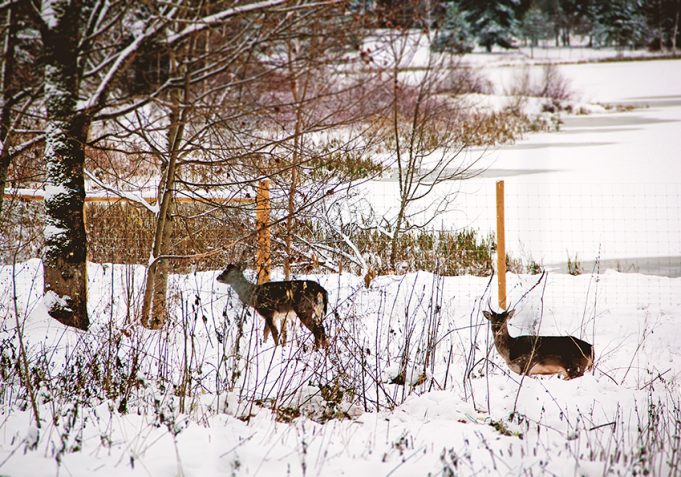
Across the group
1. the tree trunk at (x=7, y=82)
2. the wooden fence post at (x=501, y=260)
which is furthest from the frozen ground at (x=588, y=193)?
the tree trunk at (x=7, y=82)

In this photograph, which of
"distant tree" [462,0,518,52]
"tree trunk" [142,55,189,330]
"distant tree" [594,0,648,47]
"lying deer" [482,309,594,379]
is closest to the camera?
"lying deer" [482,309,594,379]

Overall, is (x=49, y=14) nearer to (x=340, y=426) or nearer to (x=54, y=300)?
(x=54, y=300)

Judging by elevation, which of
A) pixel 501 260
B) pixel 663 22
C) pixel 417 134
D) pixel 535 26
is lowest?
pixel 501 260

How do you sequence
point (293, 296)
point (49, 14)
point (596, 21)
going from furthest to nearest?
point (596, 21) → point (293, 296) → point (49, 14)

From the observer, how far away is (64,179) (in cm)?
480

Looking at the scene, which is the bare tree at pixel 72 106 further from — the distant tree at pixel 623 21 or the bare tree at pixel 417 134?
the distant tree at pixel 623 21

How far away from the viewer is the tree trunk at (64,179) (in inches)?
176

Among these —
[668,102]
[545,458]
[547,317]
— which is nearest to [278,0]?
[545,458]

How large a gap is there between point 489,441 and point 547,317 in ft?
11.8

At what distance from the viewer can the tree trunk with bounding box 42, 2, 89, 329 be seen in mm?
4465

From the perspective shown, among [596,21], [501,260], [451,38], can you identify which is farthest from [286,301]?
[596,21]

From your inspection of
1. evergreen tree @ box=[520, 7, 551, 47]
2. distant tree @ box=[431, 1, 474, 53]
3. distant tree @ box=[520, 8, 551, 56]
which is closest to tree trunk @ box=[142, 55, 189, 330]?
distant tree @ box=[431, 1, 474, 53]

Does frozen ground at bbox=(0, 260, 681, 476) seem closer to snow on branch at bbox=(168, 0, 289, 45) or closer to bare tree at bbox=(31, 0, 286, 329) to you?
bare tree at bbox=(31, 0, 286, 329)

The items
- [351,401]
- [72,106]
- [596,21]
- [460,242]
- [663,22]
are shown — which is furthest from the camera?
[596,21]
